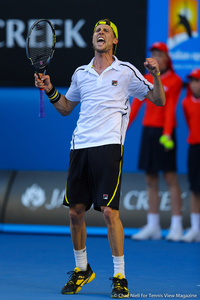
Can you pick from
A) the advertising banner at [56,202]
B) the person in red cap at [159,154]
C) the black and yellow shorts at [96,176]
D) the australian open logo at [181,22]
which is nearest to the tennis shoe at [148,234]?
the person in red cap at [159,154]

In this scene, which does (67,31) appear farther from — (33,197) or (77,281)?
(77,281)

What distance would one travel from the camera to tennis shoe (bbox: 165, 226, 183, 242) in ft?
26.3

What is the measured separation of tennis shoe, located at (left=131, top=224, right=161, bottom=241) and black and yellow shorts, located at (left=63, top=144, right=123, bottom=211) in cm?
301

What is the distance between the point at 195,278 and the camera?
18.7 ft

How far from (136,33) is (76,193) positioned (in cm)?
420

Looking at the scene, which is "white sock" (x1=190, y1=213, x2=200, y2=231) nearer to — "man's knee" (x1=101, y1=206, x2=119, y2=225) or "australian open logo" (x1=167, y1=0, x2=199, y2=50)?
"australian open logo" (x1=167, y1=0, x2=199, y2=50)

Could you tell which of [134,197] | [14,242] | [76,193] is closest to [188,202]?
[134,197]

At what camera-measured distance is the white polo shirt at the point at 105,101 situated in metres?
5.04

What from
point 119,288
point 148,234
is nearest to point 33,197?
point 148,234

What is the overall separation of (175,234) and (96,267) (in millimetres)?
1985

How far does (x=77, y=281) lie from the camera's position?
511cm

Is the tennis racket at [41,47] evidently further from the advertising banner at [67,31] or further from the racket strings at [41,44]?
the advertising banner at [67,31]

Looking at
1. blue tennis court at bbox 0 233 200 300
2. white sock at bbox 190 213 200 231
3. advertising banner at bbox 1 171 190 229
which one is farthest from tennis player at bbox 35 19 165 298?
advertising banner at bbox 1 171 190 229

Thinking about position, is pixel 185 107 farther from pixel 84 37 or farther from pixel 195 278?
pixel 195 278
